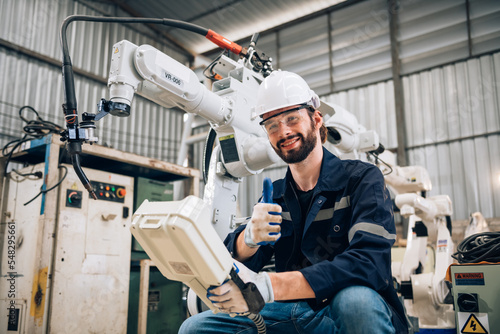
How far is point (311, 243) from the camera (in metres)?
1.47

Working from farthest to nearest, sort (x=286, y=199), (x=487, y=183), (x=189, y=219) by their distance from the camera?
(x=487, y=183)
(x=286, y=199)
(x=189, y=219)

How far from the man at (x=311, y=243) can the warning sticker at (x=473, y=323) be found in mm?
1062

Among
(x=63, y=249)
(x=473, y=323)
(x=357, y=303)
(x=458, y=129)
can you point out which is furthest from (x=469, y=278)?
(x=458, y=129)

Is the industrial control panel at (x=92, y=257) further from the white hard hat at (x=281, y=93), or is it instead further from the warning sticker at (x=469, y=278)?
the warning sticker at (x=469, y=278)

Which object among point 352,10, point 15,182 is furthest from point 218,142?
point 352,10

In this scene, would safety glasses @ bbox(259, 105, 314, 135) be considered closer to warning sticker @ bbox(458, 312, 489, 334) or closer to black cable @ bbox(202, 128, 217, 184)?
black cable @ bbox(202, 128, 217, 184)

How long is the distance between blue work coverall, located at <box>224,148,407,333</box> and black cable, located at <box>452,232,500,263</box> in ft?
4.14

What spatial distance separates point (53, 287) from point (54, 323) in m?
0.21

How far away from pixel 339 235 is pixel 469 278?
1.18 metres

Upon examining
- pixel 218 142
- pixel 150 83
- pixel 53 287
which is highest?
pixel 150 83

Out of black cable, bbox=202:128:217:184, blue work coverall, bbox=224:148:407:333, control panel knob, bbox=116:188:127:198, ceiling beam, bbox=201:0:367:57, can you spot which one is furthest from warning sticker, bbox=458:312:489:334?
ceiling beam, bbox=201:0:367:57

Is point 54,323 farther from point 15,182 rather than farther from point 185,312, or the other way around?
point 185,312

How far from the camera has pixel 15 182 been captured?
2.87 metres

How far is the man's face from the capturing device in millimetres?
1609
